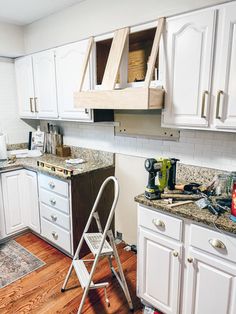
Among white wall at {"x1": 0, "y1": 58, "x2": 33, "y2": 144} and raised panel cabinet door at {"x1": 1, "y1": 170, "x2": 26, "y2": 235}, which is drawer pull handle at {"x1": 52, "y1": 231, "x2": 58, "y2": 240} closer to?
raised panel cabinet door at {"x1": 1, "y1": 170, "x2": 26, "y2": 235}

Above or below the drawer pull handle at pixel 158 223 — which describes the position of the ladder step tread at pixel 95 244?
below

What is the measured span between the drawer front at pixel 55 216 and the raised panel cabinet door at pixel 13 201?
34 centimetres

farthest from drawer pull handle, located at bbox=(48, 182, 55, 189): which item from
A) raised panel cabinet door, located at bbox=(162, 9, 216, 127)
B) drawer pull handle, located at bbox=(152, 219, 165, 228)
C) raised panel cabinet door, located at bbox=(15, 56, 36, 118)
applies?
raised panel cabinet door, located at bbox=(162, 9, 216, 127)

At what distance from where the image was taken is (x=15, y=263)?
2.46m

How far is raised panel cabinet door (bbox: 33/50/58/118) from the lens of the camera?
2.70 m

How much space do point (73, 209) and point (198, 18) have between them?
1868 mm

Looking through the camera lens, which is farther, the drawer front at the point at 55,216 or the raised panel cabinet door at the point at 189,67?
the drawer front at the point at 55,216

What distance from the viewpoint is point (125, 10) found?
1966 mm

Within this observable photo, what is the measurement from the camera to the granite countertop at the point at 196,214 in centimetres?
136

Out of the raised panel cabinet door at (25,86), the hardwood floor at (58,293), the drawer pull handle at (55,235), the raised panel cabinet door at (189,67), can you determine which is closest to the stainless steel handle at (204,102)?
the raised panel cabinet door at (189,67)

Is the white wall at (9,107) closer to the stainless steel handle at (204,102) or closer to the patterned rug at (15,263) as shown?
the patterned rug at (15,263)

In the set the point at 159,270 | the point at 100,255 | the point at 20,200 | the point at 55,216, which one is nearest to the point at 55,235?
the point at 55,216

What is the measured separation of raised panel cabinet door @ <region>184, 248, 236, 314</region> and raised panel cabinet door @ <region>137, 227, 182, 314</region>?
88 millimetres

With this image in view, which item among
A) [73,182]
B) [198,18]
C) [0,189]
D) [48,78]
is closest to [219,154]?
[198,18]
